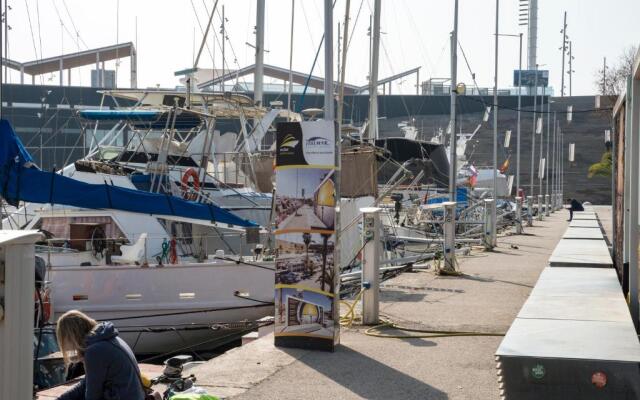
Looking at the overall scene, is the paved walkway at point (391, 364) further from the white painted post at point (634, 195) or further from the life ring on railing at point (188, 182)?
the life ring on railing at point (188, 182)

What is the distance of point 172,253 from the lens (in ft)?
48.6

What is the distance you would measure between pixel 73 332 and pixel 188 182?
12179mm

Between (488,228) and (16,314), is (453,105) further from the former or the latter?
(16,314)

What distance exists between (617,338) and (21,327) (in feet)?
13.3

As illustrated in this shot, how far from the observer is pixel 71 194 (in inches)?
592

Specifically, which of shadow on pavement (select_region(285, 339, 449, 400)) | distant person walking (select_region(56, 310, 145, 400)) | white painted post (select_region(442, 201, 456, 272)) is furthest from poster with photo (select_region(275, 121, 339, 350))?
white painted post (select_region(442, 201, 456, 272))

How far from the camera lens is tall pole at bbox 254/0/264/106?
26.1m

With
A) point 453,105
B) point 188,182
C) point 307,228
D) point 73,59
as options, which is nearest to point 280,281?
point 307,228

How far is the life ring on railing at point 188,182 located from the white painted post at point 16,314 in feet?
44.5

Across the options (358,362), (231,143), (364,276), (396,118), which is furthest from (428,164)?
(396,118)

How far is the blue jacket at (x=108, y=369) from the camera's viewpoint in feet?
19.9

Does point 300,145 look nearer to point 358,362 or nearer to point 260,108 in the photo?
point 358,362

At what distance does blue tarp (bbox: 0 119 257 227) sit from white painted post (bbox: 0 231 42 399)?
10934mm

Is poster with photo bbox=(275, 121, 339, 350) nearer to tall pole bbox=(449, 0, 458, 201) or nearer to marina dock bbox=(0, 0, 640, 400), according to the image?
marina dock bbox=(0, 0, 640, 400)
